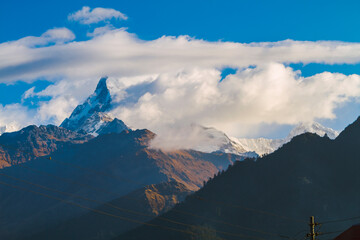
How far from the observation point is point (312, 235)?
320 feet

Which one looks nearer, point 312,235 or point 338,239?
point 312,235

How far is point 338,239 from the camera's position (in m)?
122

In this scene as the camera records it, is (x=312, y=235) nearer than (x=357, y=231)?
Yes

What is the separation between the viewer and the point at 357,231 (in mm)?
119562

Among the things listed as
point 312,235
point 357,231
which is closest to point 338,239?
point 357,231

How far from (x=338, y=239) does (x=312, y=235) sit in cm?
2767

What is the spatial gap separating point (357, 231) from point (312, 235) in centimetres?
2681

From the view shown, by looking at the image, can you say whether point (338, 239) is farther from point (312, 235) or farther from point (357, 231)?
point (312, 235)

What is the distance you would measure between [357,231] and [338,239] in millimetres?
4804
